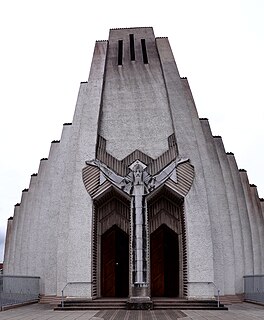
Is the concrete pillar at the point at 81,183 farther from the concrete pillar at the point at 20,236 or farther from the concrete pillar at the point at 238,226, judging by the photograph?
the concrete pillar at the point at 238,226

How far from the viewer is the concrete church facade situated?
20172 mm

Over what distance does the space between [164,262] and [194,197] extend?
464cm

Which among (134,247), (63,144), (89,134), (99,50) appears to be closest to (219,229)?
(134,247)

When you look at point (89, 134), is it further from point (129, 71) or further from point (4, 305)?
point (4, 305)

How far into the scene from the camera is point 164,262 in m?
23.8

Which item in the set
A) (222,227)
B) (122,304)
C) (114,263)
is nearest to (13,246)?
(114,263)

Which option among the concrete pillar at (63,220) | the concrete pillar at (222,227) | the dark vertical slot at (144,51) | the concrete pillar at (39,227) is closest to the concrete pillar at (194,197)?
the concrete pillar at (222,227)

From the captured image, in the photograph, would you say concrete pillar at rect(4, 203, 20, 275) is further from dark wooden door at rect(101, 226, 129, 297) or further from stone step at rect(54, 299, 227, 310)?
stone step at rect(54, 299, 227, 310)

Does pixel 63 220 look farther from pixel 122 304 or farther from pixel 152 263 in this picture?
pixel 152 263

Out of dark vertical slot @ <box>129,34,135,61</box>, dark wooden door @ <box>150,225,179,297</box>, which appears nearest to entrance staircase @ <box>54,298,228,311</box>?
dark wooden door @ <box>150,225,179,297</box>

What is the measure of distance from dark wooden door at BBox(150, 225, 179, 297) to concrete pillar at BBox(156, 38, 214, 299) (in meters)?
2.87

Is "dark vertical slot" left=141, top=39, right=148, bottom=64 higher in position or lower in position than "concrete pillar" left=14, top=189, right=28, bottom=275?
higher

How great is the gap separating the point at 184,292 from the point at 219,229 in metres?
3.37

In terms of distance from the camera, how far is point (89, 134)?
22.7m
